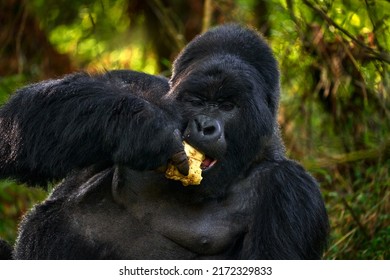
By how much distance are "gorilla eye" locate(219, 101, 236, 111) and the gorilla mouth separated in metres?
0.25

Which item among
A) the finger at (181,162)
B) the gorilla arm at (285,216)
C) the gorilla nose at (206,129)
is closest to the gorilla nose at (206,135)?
the gorilla nose at (206,129)

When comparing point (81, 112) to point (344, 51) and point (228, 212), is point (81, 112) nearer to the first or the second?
point (228, 212)

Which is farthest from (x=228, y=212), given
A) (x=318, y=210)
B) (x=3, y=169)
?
(x=3, y=169)

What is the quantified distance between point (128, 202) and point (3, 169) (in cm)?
62

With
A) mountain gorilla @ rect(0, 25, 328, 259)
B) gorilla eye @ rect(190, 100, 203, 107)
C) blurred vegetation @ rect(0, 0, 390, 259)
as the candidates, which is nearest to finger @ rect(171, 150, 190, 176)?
mountain gorilla @ rect(0, 25, 328, 259)

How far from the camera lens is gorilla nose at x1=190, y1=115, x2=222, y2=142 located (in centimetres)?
426

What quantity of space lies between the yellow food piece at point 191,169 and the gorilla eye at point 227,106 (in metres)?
0.30

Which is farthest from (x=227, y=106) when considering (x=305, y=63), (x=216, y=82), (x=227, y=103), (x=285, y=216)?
(x=305, y=63)

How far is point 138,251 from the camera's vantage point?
4680 millimetres

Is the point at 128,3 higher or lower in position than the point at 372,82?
lower

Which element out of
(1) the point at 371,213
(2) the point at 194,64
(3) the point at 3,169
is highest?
(2) the point at 194,64

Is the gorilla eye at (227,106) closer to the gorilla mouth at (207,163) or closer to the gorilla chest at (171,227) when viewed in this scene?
the gorilla mouth at (207,163)

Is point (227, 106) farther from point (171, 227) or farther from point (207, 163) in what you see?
point (171, 227)

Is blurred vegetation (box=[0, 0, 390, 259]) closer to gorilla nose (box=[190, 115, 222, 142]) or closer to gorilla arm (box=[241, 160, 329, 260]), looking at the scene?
gorilla arm (box=[241, 160, 329, 260])
